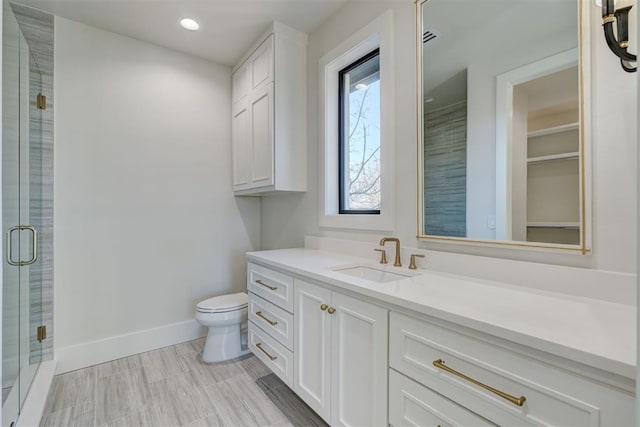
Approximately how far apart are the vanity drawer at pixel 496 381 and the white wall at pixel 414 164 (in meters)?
0.55

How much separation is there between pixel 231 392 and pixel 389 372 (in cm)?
130

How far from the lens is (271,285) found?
1.86 meters

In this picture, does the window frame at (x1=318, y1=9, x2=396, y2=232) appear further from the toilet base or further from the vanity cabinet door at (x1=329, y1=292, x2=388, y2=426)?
the toilet base

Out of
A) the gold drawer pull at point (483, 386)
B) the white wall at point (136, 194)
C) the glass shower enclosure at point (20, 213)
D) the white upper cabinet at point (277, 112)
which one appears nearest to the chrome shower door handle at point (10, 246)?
the glass shower enclosure at point (20, 213)

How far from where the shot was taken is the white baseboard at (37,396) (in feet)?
5.29

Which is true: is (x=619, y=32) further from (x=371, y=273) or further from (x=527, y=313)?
(x=371, y=273)

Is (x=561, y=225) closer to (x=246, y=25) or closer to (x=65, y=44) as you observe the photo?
(x=246, y=25)

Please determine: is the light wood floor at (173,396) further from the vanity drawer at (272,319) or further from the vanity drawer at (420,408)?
the vanity drawer at (420,408)

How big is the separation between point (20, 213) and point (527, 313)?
2.62 metres

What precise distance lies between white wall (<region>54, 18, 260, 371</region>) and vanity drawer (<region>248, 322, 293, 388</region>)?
1.01m

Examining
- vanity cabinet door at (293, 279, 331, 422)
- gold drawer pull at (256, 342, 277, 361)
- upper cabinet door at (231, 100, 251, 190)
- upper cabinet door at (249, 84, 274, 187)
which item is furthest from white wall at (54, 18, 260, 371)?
vanity cabinet door at (293, 279, 331, 422)

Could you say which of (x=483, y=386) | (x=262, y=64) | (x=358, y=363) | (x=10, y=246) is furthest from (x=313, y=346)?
(x=262, y=64)

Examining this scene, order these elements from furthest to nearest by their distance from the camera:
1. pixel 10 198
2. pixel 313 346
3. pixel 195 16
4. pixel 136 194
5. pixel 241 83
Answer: pixel 241 83
pixel 136 194
pixel 195 16
pixel 10 198
pixel 313 346

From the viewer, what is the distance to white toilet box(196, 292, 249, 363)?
2.27 m
